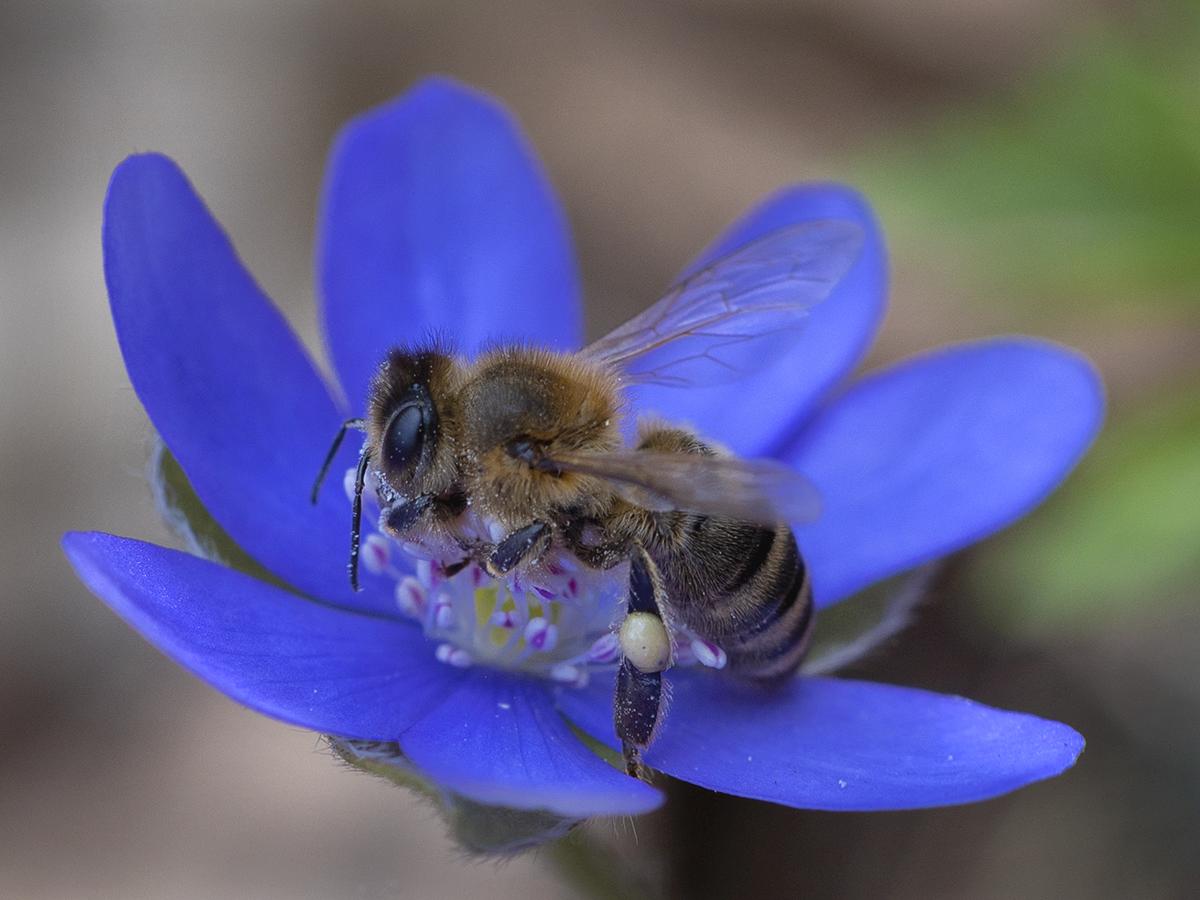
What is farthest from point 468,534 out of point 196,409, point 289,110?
point 289,110

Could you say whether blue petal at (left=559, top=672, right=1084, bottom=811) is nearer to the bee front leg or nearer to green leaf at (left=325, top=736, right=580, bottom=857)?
the bee front leg

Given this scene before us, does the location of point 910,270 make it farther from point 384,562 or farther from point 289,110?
point 384,562

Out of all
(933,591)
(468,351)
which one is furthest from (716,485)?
(933,591)

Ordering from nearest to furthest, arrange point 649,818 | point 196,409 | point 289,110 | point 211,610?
point 211,610 → point 196,409 → point 649,818 → point 289,110

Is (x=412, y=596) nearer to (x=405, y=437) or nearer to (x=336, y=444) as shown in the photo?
(x=336, y=444)

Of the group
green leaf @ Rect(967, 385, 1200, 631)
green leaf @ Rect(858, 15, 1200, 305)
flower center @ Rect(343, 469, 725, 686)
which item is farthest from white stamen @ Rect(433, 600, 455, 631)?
green leaf @ Rect(858, 15, 1200, 305)

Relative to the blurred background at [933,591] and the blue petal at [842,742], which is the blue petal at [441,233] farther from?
the blue petal at [842,742]

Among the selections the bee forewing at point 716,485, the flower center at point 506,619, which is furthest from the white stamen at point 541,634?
the bee forewing at point 716,485

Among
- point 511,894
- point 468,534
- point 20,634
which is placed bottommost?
point 511,894
